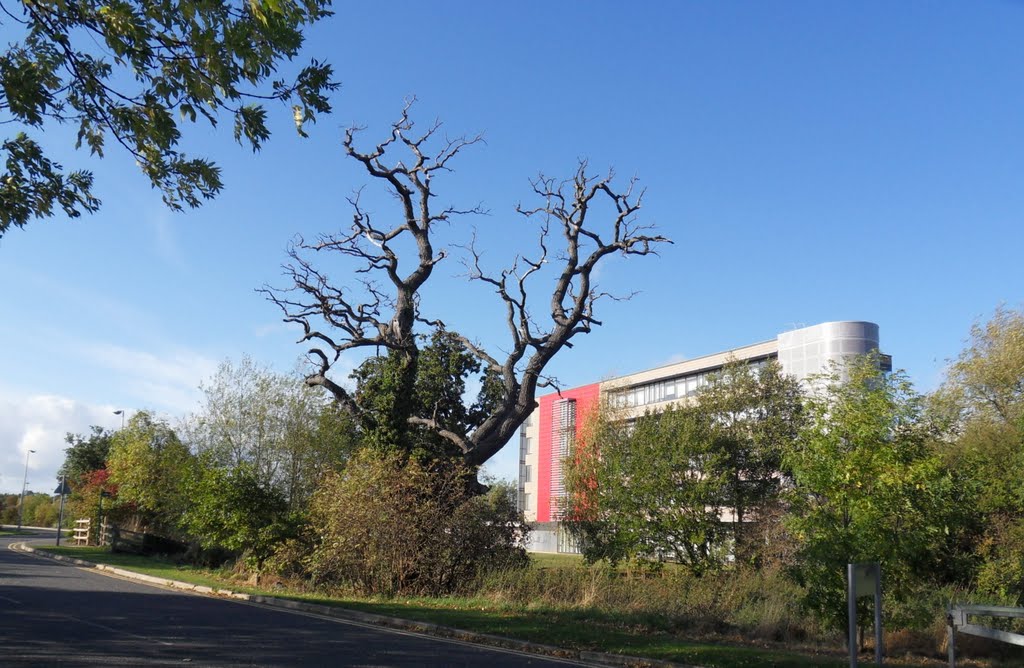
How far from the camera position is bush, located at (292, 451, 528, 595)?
71.7 feet

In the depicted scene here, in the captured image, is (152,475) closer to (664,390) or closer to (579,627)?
(579,627)

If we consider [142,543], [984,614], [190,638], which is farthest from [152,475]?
[984,614]

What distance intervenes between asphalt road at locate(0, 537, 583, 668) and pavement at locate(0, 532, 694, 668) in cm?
2

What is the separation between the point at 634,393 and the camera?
3044 inches

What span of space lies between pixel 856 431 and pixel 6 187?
1501 centimetres

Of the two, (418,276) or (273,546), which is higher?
(418,276)

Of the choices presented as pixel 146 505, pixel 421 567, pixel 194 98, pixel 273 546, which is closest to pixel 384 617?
pixel 421 567

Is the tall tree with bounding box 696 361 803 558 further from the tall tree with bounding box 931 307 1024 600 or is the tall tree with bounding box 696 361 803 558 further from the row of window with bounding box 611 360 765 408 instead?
the row of window with bounding box 611 360 765 408

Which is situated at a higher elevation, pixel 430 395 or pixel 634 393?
pixel 634 393

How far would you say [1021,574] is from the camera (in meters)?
21.0

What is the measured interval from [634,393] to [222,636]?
66.3 meters

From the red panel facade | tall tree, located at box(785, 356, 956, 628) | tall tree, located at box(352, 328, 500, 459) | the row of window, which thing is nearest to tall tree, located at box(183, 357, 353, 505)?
tall tree, located at box(352, 328, 500, 459)

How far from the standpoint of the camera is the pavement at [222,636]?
11.0 metres

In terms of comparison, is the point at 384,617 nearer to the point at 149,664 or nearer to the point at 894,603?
the point at 149,664
